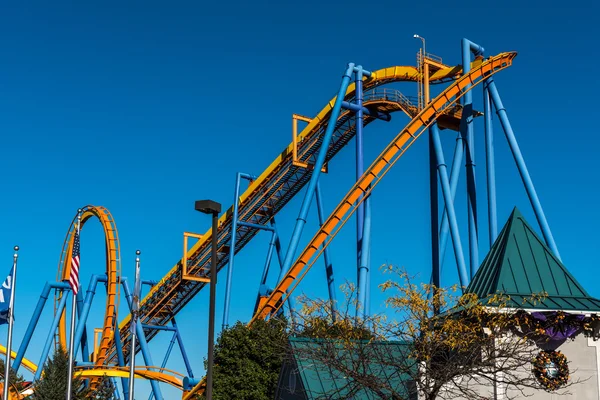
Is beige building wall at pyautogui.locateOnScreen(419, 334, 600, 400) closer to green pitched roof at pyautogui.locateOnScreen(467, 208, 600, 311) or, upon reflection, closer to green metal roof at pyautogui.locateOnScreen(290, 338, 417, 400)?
green pitched roof at pyautogui.locateOnScreen(467, 208, 600, 311)

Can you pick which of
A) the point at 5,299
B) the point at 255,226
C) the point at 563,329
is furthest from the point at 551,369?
the point at 255,226

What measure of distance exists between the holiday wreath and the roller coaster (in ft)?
24.1

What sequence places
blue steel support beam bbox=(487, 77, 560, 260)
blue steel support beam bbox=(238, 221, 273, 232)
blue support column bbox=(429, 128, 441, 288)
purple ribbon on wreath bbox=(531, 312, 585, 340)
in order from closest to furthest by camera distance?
purple ribbon on wreath bbox=(531, 312, 585, 340) → blue steel support beam bbox=(487, 77, 560, 260) → blue support column bbox=(429, 128, 441, 288) → blue steel support beam bbox=(238, 221, 273, 232)

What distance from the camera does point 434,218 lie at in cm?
3381

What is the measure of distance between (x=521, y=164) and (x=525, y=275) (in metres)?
9.52

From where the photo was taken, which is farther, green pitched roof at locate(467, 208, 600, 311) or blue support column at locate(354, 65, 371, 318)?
blue support column at locate(354, 65, 371, 318)

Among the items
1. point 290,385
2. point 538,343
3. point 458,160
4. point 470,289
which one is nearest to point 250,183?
point 458,160

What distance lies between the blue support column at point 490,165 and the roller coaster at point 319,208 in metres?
0.04

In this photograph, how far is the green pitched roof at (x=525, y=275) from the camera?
2191cm

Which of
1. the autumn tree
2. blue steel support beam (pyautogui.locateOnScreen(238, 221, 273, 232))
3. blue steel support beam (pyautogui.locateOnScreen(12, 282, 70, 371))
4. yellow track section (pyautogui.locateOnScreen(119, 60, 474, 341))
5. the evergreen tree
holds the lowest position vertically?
the autumn tree

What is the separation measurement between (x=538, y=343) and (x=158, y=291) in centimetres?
2482

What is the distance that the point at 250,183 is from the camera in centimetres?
3972

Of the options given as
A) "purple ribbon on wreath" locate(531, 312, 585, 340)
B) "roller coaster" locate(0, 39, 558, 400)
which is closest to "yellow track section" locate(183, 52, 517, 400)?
"roller coaster" locate(0, 39, 558, 400)

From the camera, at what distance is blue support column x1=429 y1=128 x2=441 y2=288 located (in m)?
32.6
